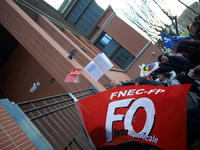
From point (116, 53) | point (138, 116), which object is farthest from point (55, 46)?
point (116, 53)

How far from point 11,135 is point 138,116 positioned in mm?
2105

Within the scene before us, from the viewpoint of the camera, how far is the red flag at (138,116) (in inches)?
59.5

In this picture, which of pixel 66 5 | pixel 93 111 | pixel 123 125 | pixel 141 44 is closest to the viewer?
pixel 123 125

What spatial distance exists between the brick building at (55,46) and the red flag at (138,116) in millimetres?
2402

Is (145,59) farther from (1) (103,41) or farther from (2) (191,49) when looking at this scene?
(2) (191,49)

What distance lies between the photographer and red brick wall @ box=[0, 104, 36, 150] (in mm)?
1938

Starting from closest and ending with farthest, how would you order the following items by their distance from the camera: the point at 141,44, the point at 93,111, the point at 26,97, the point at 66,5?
the point at 93,111, the point at 26,97, the point at 66,5, the point at 141,44

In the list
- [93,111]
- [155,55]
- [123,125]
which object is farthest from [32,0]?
[155,55]

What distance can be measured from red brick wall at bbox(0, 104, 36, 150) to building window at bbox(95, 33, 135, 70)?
41.0ft

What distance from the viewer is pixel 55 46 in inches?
182

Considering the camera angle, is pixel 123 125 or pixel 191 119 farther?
pixel 123 125

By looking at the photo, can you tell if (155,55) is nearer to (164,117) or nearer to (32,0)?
(32,0)

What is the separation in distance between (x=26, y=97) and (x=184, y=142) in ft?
24.3

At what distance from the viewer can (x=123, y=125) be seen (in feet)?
5.91
